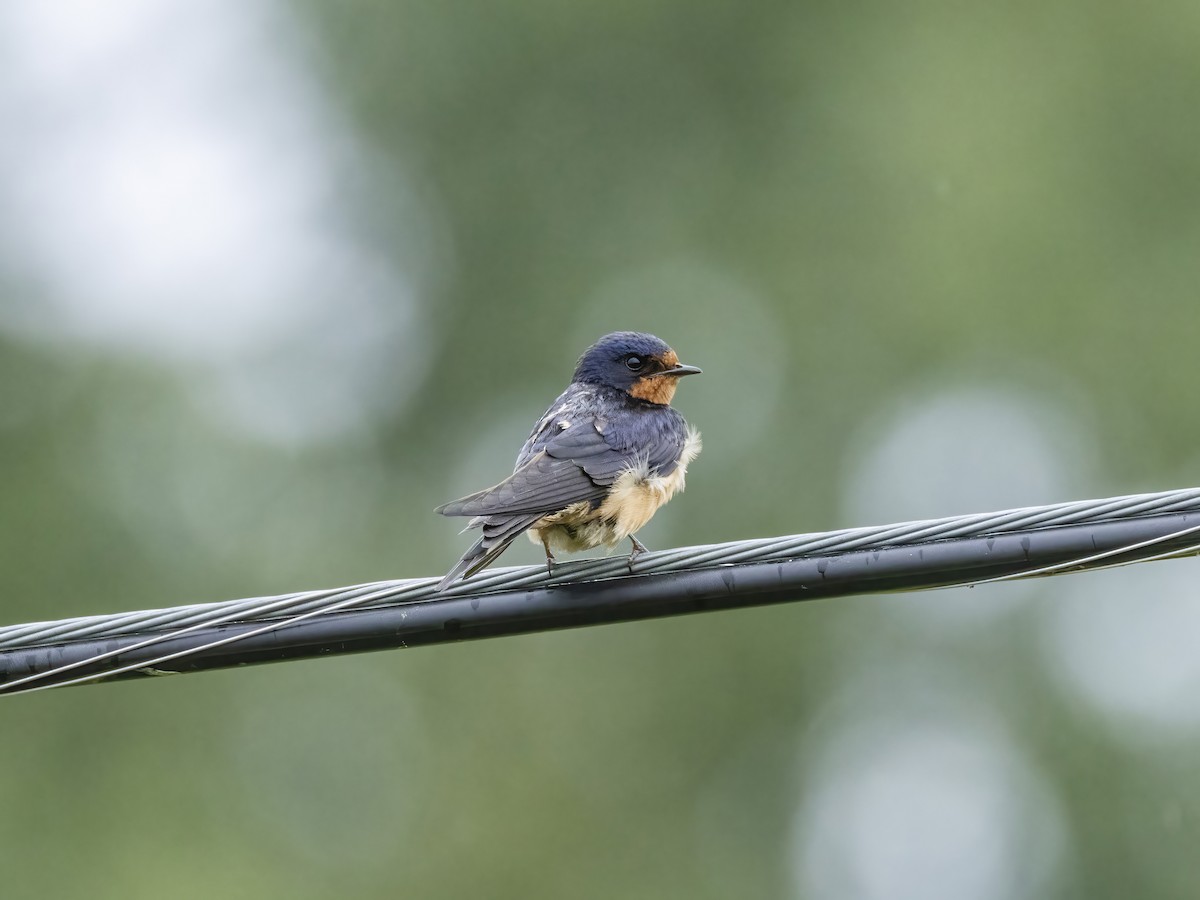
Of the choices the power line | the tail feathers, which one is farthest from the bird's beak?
the power line

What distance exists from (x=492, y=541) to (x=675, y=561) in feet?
3.16

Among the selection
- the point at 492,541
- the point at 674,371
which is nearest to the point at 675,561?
the point at 492,541

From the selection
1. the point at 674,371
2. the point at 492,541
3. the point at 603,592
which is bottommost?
the point at 603,592

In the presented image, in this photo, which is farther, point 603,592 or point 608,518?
point 608,518

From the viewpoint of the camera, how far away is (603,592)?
4973 mm

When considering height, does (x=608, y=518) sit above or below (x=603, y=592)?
above

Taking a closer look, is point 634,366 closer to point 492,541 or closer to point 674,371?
point 674,371

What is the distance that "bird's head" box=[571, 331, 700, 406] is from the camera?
755cm

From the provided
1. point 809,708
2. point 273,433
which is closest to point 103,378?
point 273,433

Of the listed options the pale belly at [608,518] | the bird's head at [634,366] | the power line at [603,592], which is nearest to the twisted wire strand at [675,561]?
the power line at [603,592]

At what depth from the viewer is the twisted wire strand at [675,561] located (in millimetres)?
4547

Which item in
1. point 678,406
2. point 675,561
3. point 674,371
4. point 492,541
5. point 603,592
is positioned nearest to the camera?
point 675,561

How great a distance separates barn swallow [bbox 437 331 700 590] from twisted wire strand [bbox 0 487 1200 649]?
1.49 ft

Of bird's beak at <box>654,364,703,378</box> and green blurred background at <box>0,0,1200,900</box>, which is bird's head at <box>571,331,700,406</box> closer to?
bird's beak at <box>654,364,703,378</box>
